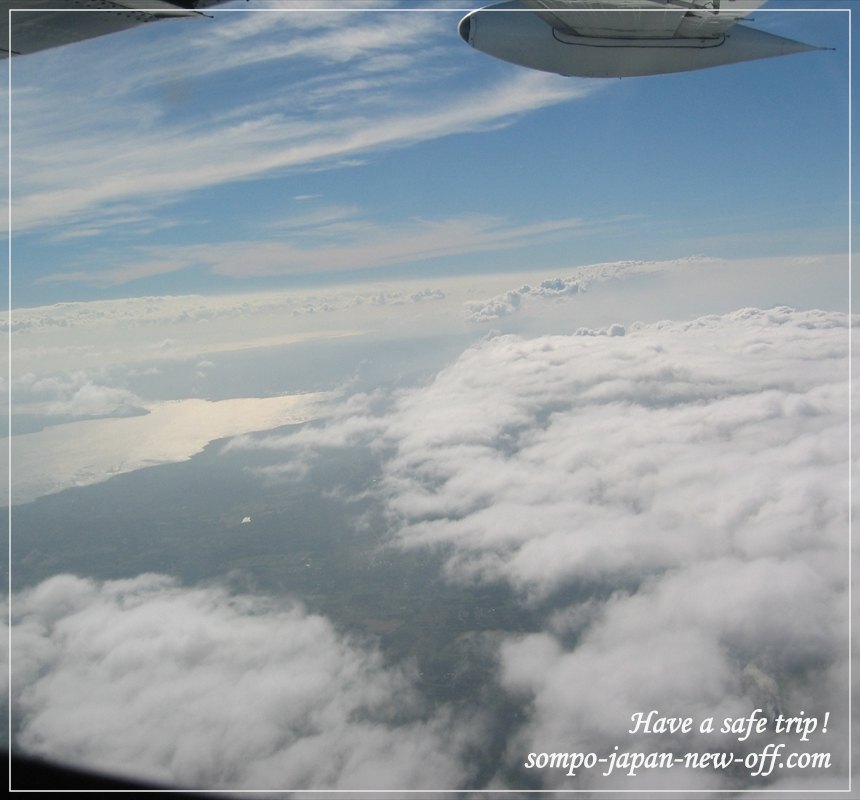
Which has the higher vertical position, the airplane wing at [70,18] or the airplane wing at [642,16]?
the airplane wing at [70,18]

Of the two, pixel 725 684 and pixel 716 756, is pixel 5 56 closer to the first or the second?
pixel 716 756

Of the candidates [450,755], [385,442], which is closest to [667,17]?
[450,755]

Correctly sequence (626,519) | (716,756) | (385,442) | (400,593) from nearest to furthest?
(716,756), (400,593), (626,519), (385,442)

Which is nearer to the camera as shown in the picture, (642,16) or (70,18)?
(70,18)

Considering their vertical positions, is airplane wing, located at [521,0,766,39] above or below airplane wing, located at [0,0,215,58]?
below

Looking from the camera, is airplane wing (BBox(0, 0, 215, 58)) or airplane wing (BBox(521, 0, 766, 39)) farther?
airplane wing (BBox(0, 0, 215, 58))
